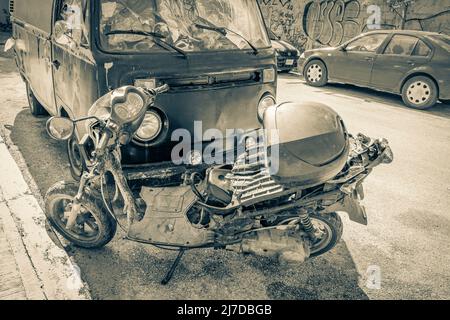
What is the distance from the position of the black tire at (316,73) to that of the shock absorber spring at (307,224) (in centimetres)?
760

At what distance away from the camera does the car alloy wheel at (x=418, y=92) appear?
303 inches

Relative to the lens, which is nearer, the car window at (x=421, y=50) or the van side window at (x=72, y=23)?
the van side window at (x=72, y=23)

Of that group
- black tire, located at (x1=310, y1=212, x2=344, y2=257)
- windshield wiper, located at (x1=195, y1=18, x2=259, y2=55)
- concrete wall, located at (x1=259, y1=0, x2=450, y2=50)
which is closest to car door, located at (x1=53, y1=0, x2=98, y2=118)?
windshield wiper, located at (x1=195, y1=18, x2=259, y2=55)

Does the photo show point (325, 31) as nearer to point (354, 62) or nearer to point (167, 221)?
point (354, 62)

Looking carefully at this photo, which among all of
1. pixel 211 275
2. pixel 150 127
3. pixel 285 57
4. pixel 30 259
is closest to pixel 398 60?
pixel 285 57

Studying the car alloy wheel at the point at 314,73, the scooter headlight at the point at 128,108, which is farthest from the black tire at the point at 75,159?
the car alloy wheel at the point at 314,73

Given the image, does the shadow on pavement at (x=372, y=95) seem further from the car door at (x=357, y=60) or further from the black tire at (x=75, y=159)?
the black tire at (x=75, y=159)

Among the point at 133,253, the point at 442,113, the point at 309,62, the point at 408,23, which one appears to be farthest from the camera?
the point at 408,23

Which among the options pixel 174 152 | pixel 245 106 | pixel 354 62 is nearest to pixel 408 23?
pixel 354 62

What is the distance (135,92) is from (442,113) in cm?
749

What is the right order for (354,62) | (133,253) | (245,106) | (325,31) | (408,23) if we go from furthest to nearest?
(325,31) → (408,23) → (354,62) → (245,106) → (133,253)

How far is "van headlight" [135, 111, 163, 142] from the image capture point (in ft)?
9.34

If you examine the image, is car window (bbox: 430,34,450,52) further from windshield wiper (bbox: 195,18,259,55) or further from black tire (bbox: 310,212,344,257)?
black tire (bbox: 310,212,344,257)

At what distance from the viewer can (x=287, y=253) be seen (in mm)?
2523
